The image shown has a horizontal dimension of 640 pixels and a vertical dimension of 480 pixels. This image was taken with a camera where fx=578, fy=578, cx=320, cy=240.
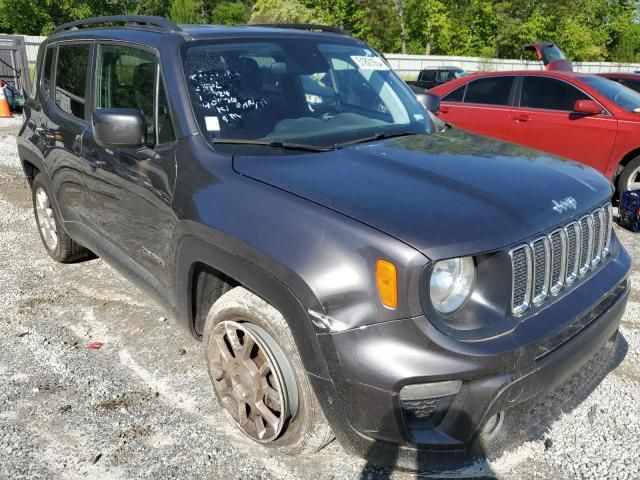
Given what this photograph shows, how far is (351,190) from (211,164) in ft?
2.40

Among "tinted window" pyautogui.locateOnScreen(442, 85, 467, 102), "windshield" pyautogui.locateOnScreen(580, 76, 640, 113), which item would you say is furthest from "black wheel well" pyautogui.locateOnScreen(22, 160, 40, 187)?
"windshield" pyautogui.locateOnScreen(580, 76, 640, 113)

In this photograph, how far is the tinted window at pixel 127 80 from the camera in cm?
312

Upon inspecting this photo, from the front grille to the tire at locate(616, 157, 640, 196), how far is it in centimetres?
441

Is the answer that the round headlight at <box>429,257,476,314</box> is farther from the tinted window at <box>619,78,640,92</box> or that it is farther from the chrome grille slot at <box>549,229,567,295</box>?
the tinted window at <box>619,78,640,92</box>

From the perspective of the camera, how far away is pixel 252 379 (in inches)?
102

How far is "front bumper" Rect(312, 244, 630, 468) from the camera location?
1.99 m

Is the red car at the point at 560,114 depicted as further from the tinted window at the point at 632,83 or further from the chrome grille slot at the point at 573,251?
the chrome grille slot at the point at 573,251

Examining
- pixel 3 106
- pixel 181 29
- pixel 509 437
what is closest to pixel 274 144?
pixel 181 29

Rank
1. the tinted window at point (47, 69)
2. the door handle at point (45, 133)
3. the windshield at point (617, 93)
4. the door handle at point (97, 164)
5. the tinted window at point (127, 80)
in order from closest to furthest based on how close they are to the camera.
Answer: the tinted window at point (127, 80) < the door handle at point (97, 164) < the door handle at point (45, 133) < the tinted window at point (47, 69) < the windshield at point (617, 93)

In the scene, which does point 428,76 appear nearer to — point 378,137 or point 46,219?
point 46,219

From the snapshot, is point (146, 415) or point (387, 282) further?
point (146, 415)

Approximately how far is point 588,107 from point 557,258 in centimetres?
523

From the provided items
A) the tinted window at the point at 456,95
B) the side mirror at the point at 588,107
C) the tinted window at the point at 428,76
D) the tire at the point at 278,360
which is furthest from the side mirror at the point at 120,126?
the tinted window at the point at 428,76

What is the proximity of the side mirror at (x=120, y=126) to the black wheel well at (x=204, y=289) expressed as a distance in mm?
710
